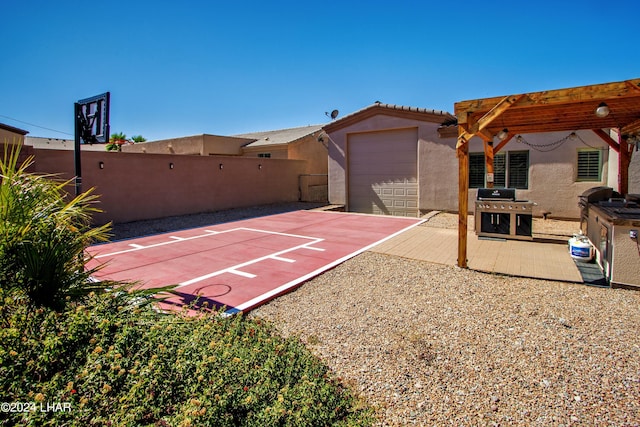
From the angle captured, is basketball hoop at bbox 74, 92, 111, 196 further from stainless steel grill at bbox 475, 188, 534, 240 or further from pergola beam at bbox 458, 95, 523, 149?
stainless steel grill at bbox 475, 188, 534, 240

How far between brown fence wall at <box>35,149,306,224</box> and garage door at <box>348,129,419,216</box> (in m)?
4.97

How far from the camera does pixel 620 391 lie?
2883 mm

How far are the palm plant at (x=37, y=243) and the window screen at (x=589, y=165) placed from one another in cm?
1362

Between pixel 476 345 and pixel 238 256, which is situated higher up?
pixel 238 256

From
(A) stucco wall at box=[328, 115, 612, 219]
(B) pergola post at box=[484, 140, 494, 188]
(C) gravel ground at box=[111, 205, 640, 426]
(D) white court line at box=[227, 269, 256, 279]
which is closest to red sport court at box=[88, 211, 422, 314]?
(D) white court line at box=[227, 269, 256, 279]

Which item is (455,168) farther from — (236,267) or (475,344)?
(475,344)

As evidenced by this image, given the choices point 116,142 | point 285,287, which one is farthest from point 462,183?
point 116,142

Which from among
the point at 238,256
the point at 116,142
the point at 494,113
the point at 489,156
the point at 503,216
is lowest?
the point at 238,256

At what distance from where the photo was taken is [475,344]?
12.2 feet

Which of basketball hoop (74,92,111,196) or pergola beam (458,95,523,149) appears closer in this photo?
pergola beam (458,95,523,149)

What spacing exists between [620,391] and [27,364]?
186 inches

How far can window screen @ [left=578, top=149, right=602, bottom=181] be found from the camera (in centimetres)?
1097

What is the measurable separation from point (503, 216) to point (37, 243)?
9.27 metres

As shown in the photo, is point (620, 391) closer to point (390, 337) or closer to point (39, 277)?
point (390, 337)
